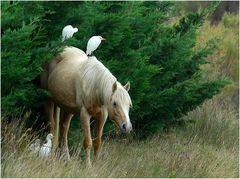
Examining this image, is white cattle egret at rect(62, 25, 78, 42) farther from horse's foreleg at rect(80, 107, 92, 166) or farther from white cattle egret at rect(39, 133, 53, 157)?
white cattle egret at rect(39, 133, 53, 157)

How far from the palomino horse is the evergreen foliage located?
0.22 m

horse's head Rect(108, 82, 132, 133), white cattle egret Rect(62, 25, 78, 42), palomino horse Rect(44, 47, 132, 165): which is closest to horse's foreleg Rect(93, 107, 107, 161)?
palomino horse Rect(44, 47, 132, 165)

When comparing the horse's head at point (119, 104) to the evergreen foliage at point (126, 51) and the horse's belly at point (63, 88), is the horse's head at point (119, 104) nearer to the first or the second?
the horse's belly at point (63, 88)

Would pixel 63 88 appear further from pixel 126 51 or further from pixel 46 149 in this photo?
pixel 126 51

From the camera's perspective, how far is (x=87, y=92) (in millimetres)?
6992

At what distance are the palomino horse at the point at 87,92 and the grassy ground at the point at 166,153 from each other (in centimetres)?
44

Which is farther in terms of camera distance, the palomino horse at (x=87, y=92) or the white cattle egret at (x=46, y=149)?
the white cattle egret at (x=46, y=149)

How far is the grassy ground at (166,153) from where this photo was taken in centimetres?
653

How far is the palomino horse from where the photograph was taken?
22.0 feet

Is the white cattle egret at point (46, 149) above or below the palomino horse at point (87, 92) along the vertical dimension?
below

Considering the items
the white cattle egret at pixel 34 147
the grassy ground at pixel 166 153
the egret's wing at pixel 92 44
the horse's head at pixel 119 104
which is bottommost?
the grassy ground at pixel 166 153

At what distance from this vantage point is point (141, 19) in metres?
8.80

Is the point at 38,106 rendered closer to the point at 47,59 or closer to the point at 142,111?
the point at 47,59

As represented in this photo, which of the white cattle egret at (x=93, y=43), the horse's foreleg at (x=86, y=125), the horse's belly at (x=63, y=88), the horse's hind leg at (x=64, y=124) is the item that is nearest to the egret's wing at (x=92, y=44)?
the white cattle egret at (x=93, y=43)
